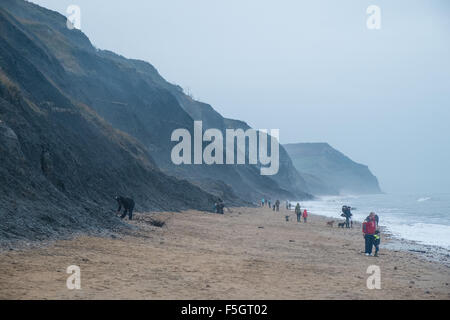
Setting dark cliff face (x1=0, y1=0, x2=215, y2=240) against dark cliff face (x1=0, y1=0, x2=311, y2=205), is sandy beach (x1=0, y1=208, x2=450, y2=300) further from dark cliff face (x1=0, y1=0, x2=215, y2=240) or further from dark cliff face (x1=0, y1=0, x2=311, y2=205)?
dark cliff face (x1=0, y1=0, x2=311, y2=205)

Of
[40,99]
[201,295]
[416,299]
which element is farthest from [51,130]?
[416,299]

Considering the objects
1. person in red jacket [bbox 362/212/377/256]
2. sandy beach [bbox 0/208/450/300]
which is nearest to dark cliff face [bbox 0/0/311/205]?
sandy beach [bbox 0/208/450/300]

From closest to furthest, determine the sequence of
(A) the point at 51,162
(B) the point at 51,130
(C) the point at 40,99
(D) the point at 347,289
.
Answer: (D) the point at 347,289
(A) the point at 51,162
(B) the point at 51,130
(C) the point at 40,99

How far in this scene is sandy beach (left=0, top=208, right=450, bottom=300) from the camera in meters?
7.55

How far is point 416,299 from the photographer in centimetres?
807

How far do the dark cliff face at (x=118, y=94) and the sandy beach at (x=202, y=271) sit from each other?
29894 mm

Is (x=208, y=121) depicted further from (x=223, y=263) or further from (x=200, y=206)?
(x=223, y=263)

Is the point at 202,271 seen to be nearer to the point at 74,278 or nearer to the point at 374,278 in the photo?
the point at 74,278

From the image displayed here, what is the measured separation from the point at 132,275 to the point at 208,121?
80365 millimetres

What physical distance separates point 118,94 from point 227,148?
33940 millimetres

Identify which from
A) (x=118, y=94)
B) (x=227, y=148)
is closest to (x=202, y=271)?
(x=118, y=94)

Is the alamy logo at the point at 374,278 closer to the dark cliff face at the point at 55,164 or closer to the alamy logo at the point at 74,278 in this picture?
the alamy logo at the point at 74,278

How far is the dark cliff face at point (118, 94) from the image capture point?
151 feet

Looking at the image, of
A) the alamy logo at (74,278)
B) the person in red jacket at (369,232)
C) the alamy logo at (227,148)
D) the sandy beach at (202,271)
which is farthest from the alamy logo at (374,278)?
the alamy logo at (227,148)
